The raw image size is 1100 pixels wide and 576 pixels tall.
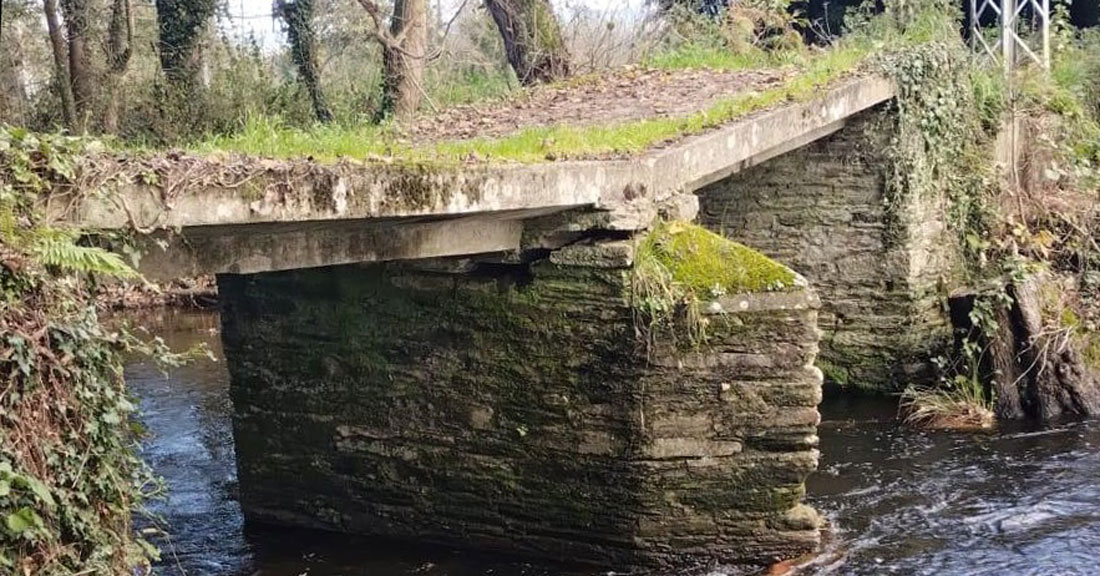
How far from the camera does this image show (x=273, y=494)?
7598mm

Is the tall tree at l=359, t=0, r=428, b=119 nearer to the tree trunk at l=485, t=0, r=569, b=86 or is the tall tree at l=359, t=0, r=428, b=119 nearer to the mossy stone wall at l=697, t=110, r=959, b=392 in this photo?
the tree trunk at l=485, t=0, r=569, b=86

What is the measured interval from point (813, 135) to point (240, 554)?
5836mm

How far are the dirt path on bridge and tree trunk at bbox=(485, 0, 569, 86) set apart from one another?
2.47m

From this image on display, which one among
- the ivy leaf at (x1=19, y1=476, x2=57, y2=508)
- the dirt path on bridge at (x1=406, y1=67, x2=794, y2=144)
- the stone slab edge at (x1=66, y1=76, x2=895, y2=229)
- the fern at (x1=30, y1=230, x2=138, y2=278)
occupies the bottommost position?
the ivy leaf at (x1=19, y1=476, x2=57, y2=508)

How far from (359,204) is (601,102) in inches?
216

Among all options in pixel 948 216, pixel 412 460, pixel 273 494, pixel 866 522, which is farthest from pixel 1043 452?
pixel 273 494

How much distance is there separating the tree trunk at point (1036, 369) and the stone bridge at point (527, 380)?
4.14 metres

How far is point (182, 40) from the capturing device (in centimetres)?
1566

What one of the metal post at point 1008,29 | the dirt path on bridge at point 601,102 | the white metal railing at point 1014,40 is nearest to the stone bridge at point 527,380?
the dirt path on bridge at point 601,102

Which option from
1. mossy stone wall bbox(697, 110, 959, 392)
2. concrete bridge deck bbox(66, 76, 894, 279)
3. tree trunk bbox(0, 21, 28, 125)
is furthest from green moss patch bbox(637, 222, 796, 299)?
tree trunk bbox(0, 21, 28, 125)

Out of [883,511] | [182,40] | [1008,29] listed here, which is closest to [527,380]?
[883,511]

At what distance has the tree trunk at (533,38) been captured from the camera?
46.6 feet

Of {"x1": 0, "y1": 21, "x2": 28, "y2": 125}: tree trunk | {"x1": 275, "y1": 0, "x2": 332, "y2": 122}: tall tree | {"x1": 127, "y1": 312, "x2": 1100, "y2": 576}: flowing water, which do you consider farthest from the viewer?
{"x1": 275, "y1": 0, "x2": 332, "y2": 122}: tall tree

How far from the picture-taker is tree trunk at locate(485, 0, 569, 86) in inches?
559
